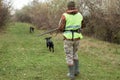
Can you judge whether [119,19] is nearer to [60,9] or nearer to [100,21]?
[100,21]

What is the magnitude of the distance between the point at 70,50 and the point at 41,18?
4660 centimetres

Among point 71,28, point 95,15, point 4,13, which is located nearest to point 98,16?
point 95,15

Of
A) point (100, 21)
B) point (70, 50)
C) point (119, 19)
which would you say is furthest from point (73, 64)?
point (100, 21)

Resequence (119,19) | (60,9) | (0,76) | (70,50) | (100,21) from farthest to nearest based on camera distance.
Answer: (60,9)
(100,21)
(119,19)
(0,76)
(70,50)

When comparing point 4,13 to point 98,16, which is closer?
point 98,16

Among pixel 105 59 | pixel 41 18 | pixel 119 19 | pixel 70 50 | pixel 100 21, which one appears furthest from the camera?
pixel 41 18

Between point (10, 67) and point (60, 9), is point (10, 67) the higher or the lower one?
the lower one

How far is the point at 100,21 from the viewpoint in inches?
1197

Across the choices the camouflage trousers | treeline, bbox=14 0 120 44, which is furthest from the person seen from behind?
treeline, bbox=14 0 120 44

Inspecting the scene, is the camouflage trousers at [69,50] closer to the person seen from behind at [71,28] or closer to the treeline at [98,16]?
the person seen from behind at [71,28]

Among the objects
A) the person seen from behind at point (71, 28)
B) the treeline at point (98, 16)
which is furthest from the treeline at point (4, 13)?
the person seen from behind at point (71, 28)

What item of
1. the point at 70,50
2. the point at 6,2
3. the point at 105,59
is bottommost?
the point at 105,59

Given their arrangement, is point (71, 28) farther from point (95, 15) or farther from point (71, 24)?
point (95, 15)

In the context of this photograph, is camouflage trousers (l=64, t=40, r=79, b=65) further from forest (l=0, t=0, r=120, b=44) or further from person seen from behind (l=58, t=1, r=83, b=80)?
forest (l=0, t=0, r=120, b=44)
